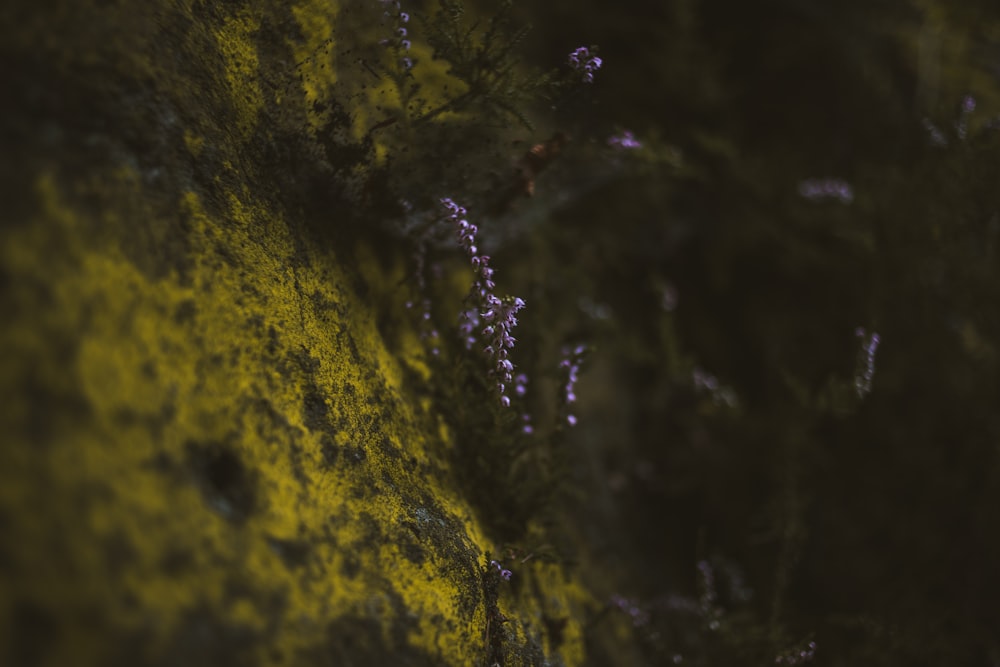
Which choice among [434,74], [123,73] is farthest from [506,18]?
[123,73]

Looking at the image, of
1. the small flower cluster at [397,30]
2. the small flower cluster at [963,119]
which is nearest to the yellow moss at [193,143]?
the small flower cluster at [397,30]

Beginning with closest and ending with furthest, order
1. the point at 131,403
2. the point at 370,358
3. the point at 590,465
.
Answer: the point at 131,403 → the point at 370,358 → the point at 590,465

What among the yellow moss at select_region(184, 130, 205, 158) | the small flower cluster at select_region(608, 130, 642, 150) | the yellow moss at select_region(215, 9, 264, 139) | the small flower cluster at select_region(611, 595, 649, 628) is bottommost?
the small flower cluster at select_region(611, 595, 649, 628)

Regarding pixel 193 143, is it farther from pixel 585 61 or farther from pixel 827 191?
pixel 827 191

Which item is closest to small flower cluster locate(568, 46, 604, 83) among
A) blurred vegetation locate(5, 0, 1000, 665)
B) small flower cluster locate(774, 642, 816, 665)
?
blurred vegetation locate(5, 0, 1000, 665)

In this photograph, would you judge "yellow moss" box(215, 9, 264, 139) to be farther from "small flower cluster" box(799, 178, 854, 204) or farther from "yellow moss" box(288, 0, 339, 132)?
"small flower cluster" box(799, 178, 854, 204)

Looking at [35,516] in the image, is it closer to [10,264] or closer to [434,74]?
[10,264]
